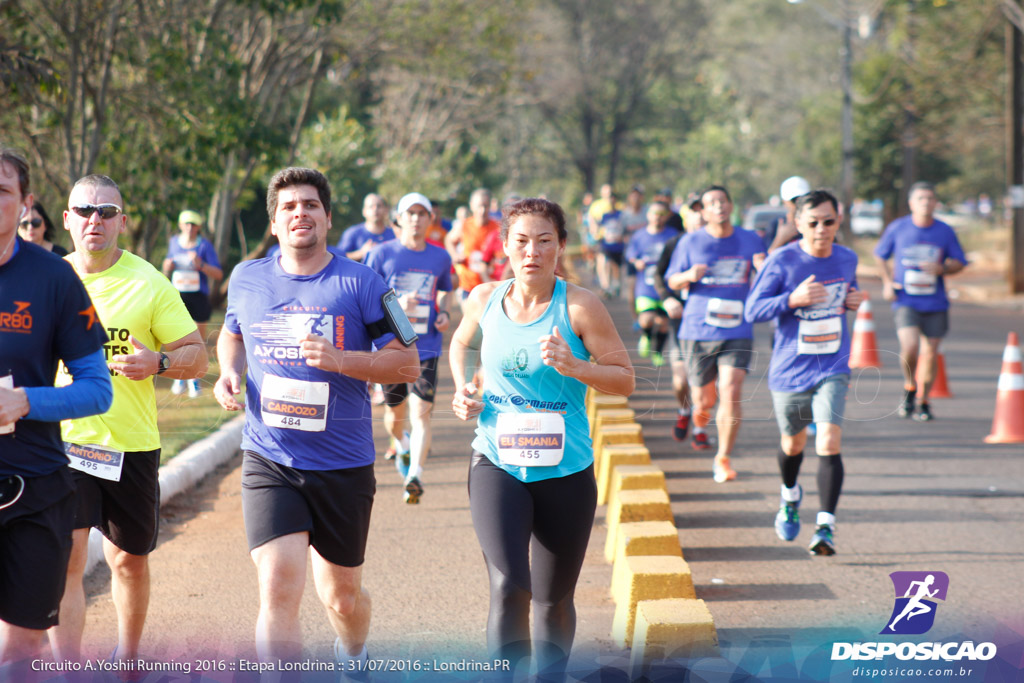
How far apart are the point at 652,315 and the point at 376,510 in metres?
4.56

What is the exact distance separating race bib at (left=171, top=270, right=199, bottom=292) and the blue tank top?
304 inches

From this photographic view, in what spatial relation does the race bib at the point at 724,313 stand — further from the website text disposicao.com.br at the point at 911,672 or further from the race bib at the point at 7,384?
the race bib at the point at 7,384

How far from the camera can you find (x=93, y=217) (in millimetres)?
4336

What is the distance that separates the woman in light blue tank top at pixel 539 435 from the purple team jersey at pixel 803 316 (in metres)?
2.57

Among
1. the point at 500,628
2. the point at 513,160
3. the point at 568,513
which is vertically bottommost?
the point at 500,628

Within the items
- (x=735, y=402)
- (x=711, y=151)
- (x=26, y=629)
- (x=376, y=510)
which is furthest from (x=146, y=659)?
(x=711, y=151)

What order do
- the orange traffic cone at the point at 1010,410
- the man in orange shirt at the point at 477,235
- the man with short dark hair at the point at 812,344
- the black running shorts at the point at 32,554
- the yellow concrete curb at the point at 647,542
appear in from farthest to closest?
the man in orange shirt at the point at 477,235, the orange traffic cone at the point at 1010,410, the man with short dark hair at the point at 812,344, the yellow concrete curb at the point at 647,542, the black running shorts at the point at 32,554

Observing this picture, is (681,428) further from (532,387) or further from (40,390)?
(40,390)

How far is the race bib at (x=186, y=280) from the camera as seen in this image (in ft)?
36.8

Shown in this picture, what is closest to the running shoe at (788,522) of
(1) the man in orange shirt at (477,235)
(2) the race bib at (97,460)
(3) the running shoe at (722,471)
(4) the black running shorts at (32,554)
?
(3) the running shoe at (722,471)

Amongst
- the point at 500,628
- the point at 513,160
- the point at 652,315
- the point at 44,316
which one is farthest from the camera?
the point at 513,160

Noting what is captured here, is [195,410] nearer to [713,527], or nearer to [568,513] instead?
[713,527]

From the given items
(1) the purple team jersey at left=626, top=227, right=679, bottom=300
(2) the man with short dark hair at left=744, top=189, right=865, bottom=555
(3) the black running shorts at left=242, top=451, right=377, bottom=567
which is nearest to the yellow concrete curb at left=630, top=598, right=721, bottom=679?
(3) the black running shorts at left=242, top=451, right=377, bottom=567

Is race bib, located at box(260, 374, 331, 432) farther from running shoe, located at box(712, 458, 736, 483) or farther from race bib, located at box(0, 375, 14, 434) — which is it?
running shoe, located at box(712, 458, 736, 483)
